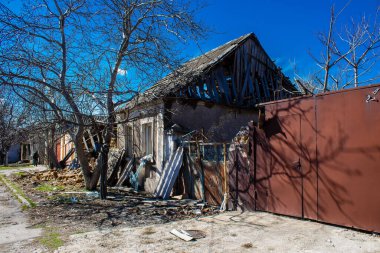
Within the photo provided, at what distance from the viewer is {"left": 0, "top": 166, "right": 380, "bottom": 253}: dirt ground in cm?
498

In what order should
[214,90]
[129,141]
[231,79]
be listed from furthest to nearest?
[129,141] → [231,79] → [214,90]

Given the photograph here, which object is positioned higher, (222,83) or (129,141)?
(222,83)

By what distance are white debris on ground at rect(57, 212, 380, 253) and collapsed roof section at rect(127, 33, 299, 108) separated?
529 cm

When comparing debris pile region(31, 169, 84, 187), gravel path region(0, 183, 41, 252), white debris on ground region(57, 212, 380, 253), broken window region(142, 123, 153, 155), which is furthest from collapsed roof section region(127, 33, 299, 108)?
white debris on ground region(57, 212, 380, 253)

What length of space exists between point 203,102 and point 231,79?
195 cm

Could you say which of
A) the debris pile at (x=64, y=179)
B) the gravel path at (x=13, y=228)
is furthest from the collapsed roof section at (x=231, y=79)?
the gravel path at (x=13, y=228)

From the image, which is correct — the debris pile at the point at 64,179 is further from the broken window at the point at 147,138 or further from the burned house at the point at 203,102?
the broken window at the point at 147,138

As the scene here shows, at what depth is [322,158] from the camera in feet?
19.5

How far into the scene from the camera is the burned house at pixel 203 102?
1087 centimetres

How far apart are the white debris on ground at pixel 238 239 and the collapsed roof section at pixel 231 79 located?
17.4ft

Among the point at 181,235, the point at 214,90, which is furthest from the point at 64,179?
the point at 181,235

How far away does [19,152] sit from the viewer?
50.9m

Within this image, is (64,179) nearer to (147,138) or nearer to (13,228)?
→ (147,138)

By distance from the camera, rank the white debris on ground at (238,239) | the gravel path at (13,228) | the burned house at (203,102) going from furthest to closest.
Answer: the burned house at (203,102)
the gravel path at (13,228)
the white debris on ground at (238,239)
